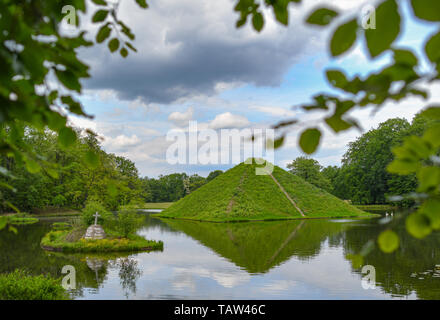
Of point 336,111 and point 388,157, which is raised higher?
point 388,157

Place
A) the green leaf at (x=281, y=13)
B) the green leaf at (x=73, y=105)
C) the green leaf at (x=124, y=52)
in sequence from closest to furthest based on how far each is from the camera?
the green leaf at (x=73, y=105)
the green leaf at (x=281, y=13)
the green leaf at (x=124, y=52)

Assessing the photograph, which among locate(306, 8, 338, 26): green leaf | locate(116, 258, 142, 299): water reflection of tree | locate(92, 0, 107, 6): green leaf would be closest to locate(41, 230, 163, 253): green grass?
locate(116, 258, 142, 299): water reflection of tree

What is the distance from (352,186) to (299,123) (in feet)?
207

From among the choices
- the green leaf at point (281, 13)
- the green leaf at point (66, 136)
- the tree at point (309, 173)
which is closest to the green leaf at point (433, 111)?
the green leaf at point (281, 13)

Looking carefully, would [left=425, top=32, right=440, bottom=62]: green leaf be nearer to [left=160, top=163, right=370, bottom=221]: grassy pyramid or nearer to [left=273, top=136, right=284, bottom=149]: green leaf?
[left=273, top=136, right=284, bottom=149]: green leaf

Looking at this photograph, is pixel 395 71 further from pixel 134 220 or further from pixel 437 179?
pixel 134 220

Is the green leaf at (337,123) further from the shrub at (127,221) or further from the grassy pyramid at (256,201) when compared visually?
the grassy pyramid at (256,201)

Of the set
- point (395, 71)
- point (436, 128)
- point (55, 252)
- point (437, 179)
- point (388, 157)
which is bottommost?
point (55, 252)

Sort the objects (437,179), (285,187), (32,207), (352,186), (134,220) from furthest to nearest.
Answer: (352,186), (32,207), (285,187), (134,220), (437,179)

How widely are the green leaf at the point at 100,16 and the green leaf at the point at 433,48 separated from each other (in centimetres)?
173

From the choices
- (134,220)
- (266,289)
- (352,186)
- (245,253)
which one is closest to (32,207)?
(134,220)

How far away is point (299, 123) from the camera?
107 cm

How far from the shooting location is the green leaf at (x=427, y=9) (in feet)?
2.52

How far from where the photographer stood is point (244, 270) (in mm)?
12078
